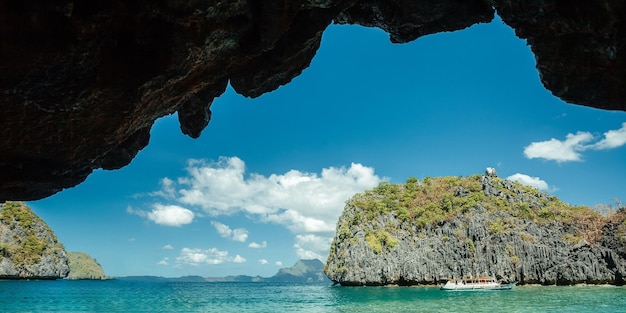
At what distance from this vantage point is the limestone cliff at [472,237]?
72125mm

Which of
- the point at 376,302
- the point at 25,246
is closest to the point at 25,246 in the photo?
the point at 25,246

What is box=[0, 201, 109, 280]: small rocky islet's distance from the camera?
121 m

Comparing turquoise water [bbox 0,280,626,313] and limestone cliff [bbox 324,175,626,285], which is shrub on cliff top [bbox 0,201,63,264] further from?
limestone cliff [bbox 324,175,626,285]

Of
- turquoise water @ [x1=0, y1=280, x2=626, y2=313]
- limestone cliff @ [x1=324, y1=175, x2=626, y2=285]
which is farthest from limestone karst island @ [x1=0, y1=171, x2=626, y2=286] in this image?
turquoise water @ [x1=0, y1=280, x2=626, y2=313]

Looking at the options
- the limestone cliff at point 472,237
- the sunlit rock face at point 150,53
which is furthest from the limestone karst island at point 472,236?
the sunlit rock face at point 150,53

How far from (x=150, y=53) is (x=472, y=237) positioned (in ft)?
282

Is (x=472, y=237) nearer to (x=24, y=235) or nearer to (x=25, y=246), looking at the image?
(x=25, y=246)

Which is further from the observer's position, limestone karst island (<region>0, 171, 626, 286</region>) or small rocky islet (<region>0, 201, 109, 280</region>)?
small rocky islet (<region>0, 201, 109, 280</region>)

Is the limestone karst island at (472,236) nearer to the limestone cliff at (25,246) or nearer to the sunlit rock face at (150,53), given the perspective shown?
the sunlit rock face at (150,53)

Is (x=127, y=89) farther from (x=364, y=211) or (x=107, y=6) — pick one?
(x=364, y=211)

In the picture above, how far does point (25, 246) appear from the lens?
414 feet

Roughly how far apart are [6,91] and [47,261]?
524ft

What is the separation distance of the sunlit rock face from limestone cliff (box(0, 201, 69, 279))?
143 meters

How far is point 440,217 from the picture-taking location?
88.2 meters
